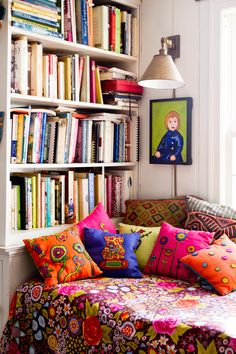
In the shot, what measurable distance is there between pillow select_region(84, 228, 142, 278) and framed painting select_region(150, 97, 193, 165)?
756 mm

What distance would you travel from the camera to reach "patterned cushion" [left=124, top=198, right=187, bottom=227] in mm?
3703

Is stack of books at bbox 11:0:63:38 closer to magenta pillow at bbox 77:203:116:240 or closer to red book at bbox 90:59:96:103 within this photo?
red book at bbox 90:59:96:103

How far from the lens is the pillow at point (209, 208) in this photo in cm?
346

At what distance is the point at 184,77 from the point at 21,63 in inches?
46.9

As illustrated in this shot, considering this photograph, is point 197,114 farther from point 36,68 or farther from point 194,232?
point 36,68

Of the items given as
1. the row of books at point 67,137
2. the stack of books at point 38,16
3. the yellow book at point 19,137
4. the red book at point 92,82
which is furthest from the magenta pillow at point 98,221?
the stack of books at point 38,16

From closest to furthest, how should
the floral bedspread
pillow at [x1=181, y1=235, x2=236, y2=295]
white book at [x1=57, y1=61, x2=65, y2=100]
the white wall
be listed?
1. the floral bedspread
2. pillow at [x1=181, y1=235, x2=236, y2=295]
3. white book at [x1=57, y1=61, x2=65, y2=100]
4. the white wall

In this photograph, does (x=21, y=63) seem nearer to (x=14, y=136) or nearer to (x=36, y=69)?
(x=36, y=69)

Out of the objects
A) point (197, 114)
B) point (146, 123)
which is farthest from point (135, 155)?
point (197, 114)

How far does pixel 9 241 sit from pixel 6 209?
19 cm

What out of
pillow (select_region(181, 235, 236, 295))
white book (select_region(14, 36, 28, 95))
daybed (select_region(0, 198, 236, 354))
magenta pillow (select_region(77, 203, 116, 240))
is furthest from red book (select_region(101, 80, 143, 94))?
pillow (select_region(181, 235, 236, 295))

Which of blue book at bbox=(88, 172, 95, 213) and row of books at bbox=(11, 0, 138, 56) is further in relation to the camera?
blue book at bbox=(88, 172, 95, 213)

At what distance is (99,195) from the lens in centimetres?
389

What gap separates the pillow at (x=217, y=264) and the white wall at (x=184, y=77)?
699mm
